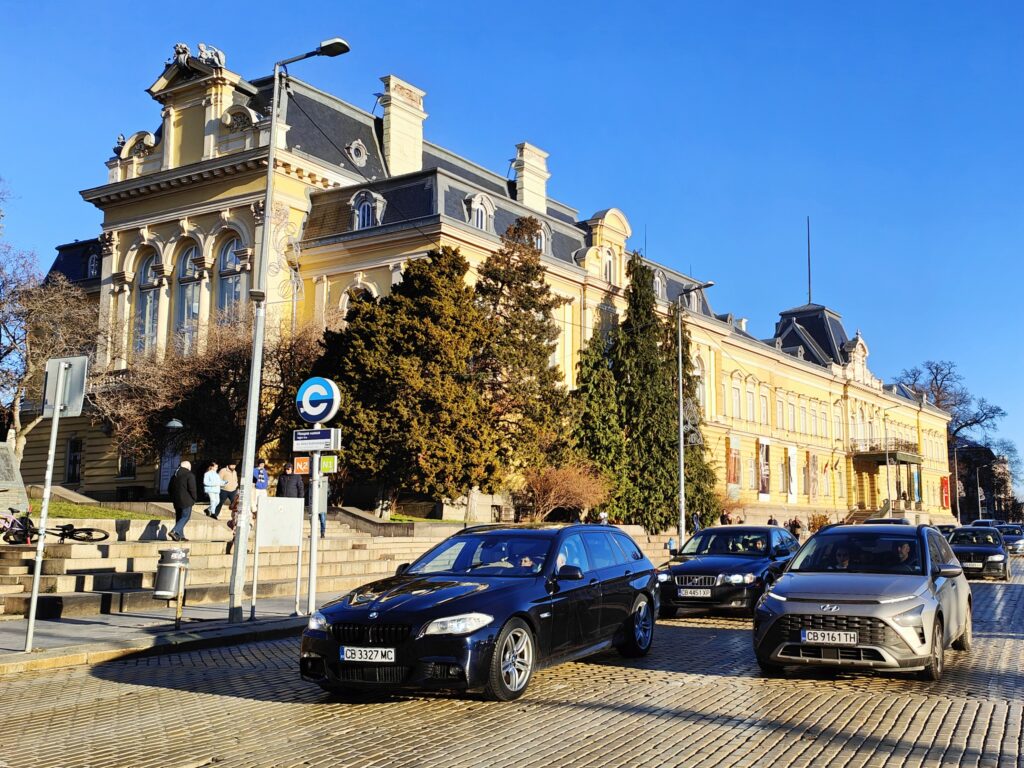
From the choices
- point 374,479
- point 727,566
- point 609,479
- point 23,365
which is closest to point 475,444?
point 374,479

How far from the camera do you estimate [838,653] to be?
9.27 meters

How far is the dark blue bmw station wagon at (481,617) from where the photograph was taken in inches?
319

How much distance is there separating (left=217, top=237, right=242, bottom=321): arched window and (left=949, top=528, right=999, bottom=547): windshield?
2973 centimetres

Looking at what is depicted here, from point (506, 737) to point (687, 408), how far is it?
1721 inches

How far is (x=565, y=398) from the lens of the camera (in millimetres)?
37250

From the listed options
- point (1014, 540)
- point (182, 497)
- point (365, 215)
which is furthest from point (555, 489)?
point (1014, 540)

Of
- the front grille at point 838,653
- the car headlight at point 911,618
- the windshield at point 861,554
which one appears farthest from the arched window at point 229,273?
the car headlight at point 911,618

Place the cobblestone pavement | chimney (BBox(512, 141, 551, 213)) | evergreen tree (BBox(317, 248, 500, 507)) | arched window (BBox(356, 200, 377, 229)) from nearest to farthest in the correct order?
the cobblestone pavement < evergreen tree (BBox(317, 248, 500, 507)) < arched window (BBox(356, 200, 377, 229)) < chimney (BBox(512, 141, 551, 213))

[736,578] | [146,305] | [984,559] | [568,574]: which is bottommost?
[736,578]

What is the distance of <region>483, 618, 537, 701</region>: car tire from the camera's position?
327 inches

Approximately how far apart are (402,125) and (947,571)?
4253 cm

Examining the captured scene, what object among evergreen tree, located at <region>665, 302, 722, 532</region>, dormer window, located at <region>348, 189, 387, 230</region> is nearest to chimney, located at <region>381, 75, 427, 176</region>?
dormer window, located at <region>348, 189, 387, 230</region>

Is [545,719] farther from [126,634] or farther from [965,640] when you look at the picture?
[126,634]

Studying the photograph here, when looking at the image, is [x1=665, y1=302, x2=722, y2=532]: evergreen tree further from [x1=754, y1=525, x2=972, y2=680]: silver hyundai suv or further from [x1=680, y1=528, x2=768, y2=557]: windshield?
[x1=754, y1=525, x2=972, y2=680]: silver hyundai suv
